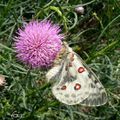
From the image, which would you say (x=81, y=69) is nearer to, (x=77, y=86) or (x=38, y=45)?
(x=77, y=86)

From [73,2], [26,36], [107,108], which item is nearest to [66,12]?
[73,2]

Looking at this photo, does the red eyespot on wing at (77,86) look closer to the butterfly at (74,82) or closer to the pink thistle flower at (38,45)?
the butterfly at (74,82)

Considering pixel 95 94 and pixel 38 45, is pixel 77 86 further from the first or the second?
pixel 38 45

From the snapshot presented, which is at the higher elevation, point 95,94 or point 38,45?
point 38,45

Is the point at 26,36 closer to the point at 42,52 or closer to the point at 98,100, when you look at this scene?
the point at 42,52

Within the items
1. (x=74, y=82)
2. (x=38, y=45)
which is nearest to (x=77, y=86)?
(x=74, y=82)
